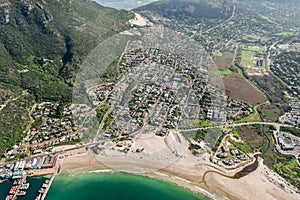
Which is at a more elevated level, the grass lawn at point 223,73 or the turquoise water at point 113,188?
the grass lawn at point 223,73

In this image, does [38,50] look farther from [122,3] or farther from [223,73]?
[122,3]

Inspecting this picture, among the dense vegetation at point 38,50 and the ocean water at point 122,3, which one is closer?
the dense vegetation at point 38,50

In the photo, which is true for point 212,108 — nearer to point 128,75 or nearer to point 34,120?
point 128,75

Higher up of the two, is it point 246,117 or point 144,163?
point 246,117

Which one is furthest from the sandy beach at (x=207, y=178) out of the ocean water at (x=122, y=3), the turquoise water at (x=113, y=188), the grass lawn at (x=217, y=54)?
the ocean water at (x=122, y=3)

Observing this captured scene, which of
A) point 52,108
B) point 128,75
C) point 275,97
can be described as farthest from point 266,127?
point 52,108

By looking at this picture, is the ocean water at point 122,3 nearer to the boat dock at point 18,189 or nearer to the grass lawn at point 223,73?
the grass lawn at point 223,73

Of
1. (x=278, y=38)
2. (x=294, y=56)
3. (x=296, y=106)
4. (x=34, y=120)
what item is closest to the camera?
(x=34, y=120)
